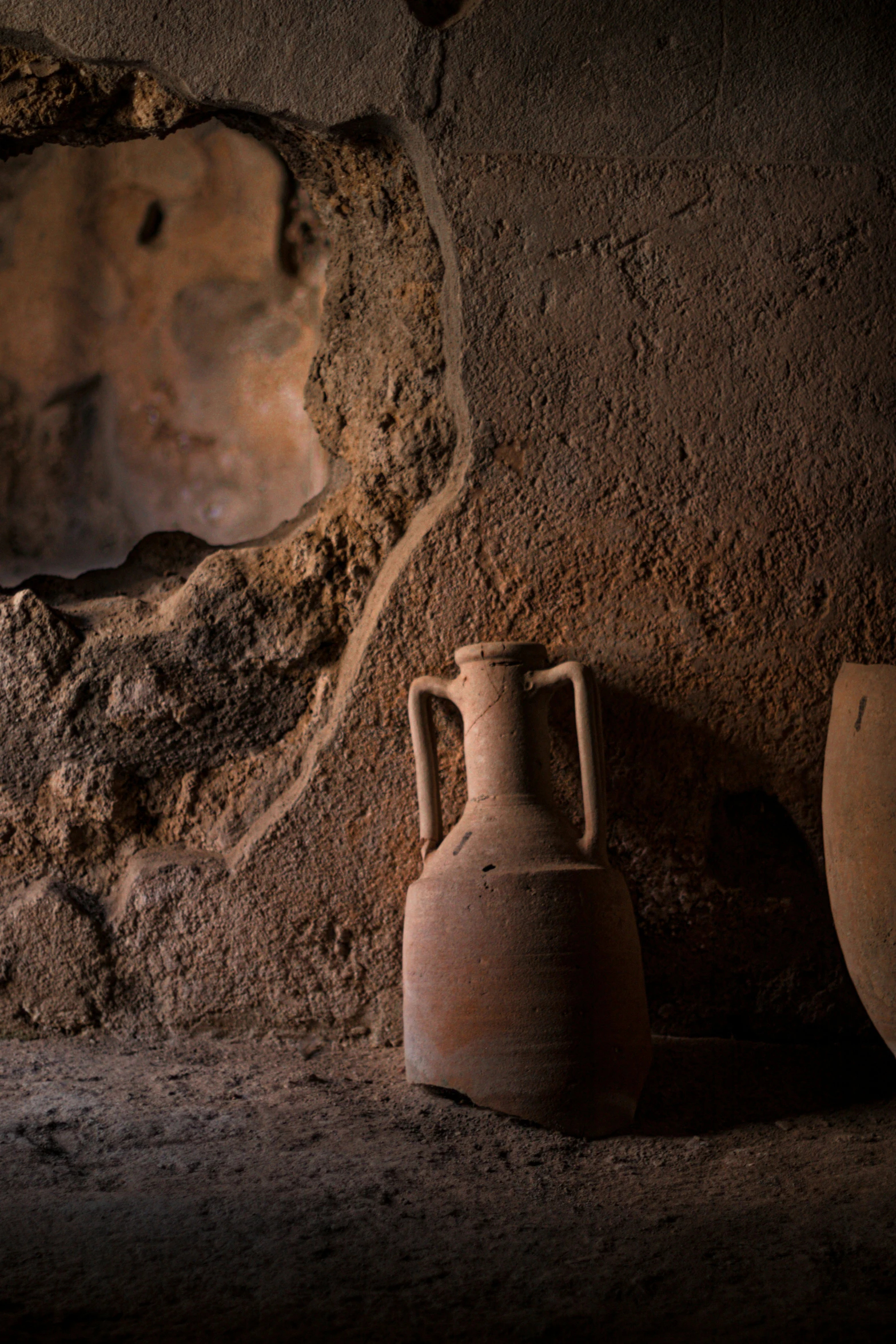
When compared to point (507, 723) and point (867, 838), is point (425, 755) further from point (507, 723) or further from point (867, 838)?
point (867, 838)

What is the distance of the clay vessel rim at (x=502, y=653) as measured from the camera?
2029 mm

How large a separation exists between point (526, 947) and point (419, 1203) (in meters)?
0.43

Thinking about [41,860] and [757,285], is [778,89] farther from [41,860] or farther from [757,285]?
[41,860]

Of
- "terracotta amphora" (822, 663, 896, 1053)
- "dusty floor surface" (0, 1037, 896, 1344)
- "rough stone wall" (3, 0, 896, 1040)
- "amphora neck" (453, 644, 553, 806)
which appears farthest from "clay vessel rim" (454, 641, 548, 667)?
"dusty floor surface" (0, 1037, 896, 1344)

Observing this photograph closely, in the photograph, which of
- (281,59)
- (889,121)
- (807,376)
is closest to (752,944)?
(807,376)

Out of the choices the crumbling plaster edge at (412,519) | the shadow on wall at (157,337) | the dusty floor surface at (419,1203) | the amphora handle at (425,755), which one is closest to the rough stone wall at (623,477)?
the crumbling plaster edge at (412,519)

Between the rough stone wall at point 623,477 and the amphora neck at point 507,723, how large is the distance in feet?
0.57

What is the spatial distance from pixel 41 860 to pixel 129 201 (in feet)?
6.04

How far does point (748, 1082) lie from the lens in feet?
6.61

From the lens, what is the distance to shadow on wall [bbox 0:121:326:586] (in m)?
3.10

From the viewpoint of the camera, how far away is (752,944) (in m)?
2.18

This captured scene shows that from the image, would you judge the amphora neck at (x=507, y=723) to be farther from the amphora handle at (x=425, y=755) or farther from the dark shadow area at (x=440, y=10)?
the dark shadow area at (x=440, y=10)

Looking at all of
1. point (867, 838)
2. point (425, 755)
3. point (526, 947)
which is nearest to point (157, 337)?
point (425, 755)

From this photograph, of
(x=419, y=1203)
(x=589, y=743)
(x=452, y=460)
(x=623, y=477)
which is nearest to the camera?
(x=419, y=1203)
